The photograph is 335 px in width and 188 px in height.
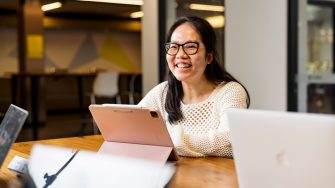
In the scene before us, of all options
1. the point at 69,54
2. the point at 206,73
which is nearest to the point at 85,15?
the point at 69,54

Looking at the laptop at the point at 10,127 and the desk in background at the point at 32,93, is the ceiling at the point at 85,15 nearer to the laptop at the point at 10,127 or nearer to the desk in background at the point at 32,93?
the desk in background at the point at 32,93

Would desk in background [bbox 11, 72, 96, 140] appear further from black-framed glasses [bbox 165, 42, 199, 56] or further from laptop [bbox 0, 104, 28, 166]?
laptop [bbox 0, 104, 28, 166]

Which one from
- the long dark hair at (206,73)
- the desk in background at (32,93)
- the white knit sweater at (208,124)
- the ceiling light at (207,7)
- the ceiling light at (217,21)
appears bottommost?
the desk in background at (32,93)

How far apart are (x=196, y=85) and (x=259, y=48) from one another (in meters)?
1.97

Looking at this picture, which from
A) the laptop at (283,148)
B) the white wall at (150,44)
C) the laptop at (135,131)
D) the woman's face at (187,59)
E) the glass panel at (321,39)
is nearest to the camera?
the laptop at (283,148)

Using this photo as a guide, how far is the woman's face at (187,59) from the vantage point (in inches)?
72.9

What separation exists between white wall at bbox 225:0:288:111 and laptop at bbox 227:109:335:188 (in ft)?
8.86

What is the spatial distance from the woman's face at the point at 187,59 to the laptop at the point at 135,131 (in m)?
0.44

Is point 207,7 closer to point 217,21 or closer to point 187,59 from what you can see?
point 217,21

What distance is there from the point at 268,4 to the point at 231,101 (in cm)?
210

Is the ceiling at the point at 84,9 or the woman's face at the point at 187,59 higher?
the ceiling at the point at 84,9

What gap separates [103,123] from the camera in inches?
62.7

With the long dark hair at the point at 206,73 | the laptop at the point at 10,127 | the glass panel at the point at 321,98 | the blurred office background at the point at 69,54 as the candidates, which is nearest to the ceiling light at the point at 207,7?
the blurred office background at the point at 69,54

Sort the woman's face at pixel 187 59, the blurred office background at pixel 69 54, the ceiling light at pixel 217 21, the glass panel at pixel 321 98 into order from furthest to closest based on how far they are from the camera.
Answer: the blurred office background at pixel 69 54, the ceiling light at pixel 217 21, the glass panel at pixel 321 98, the woman's face at pixel 187 59
